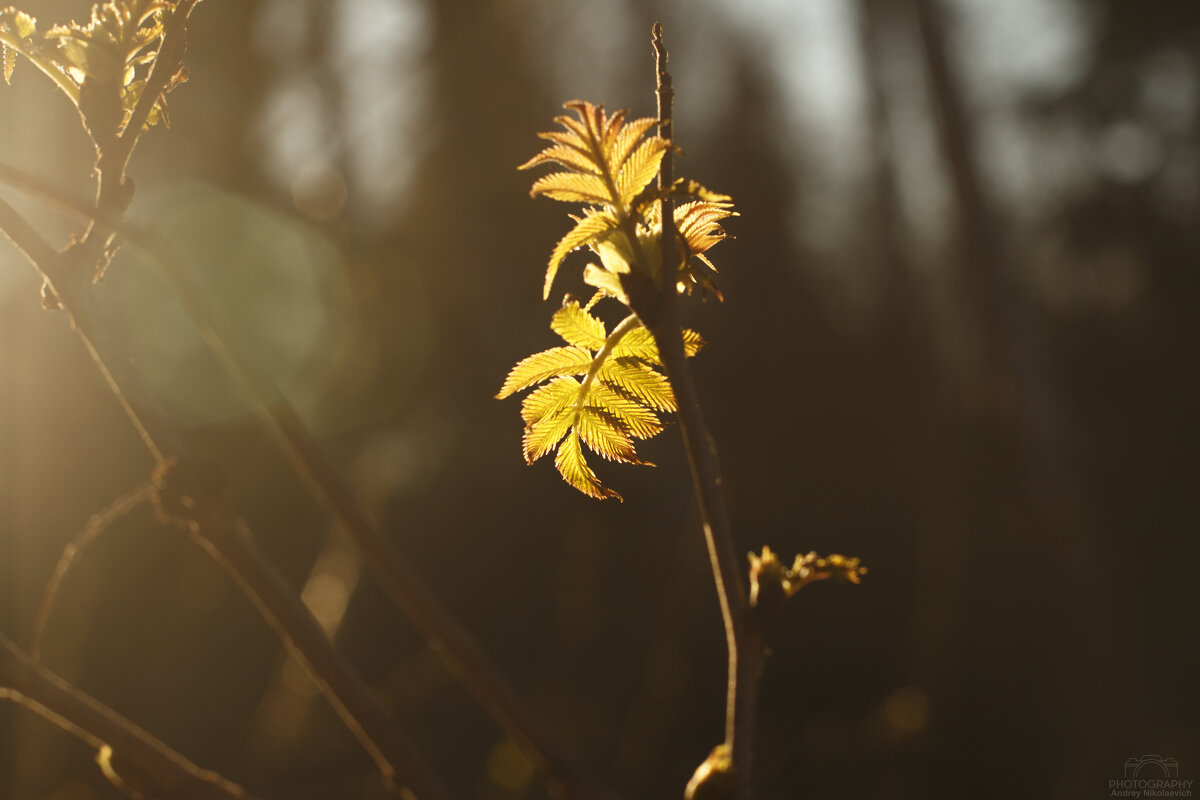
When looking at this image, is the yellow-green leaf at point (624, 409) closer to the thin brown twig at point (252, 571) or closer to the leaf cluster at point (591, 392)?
the leaf cluster at point (591, 392)

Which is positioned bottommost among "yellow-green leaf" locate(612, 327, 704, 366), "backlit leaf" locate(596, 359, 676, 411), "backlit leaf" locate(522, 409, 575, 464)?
"backlit leaf" locate(522, 409, 575, 464)

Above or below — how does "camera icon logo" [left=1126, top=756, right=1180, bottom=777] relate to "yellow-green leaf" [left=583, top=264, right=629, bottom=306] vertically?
below

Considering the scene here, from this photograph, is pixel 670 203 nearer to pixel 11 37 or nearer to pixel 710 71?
pixel 11 37

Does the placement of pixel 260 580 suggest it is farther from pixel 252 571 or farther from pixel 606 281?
pixel 606 281

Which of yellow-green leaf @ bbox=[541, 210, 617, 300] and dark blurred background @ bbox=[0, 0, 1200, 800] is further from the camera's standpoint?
dark blurred background @ bbox=[0, 0, 1200, 800]

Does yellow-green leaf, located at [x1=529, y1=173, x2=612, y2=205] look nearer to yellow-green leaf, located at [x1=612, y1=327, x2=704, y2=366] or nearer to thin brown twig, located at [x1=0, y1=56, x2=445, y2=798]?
yellow-green leaf, located at [x1=612, y1=327, x2=704, y2=366]

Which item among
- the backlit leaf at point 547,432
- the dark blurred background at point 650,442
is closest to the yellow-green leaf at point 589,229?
the backlit leaf at point 547,432

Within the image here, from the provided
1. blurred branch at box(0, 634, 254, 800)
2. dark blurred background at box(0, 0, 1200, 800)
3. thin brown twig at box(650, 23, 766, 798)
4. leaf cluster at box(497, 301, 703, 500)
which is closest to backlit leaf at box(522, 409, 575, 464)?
leaf cluster at box(497, 301, 703, 500)
